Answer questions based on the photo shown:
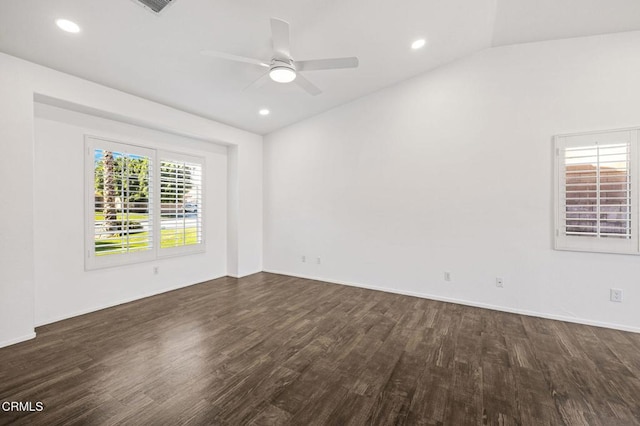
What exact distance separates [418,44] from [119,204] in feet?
14.7

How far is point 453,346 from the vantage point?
8.70ft

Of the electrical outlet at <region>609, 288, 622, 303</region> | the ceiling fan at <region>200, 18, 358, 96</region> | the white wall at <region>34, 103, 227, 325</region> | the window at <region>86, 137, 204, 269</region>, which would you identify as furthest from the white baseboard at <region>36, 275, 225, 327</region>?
the electrical outlet at <region>609, 288, 622, 303</region>

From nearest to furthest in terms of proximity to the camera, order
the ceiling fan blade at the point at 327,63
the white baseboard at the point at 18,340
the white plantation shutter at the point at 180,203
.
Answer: the ceiling fan blade at the point at 327,63 < the white baseboard at the point at 18,340 < the white plantation shutter at the point at 180,203

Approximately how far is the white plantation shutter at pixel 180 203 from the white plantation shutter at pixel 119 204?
0.21 metres

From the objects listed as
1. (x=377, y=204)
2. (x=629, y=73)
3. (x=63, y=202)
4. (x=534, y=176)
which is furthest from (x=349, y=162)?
(x=63, y=202)

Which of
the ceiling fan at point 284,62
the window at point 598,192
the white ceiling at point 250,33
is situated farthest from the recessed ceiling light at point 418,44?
the window at point 598,192

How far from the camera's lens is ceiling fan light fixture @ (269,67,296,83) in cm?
256

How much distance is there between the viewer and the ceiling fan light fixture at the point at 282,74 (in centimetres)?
256

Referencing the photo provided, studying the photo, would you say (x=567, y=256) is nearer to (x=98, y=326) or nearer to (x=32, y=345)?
(x=98, y=326)

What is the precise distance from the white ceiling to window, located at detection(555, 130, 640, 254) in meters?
1.28

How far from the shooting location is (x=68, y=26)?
2369mm

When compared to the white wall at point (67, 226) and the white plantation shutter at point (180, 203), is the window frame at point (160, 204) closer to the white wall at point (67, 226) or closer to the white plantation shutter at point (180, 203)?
the white plantation shutter at point (180, 203)

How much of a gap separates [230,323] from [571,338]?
12.1 feet

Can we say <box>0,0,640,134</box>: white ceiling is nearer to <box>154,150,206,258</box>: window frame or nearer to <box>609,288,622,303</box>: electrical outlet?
<box>154,150,206,258</box>: window frame
